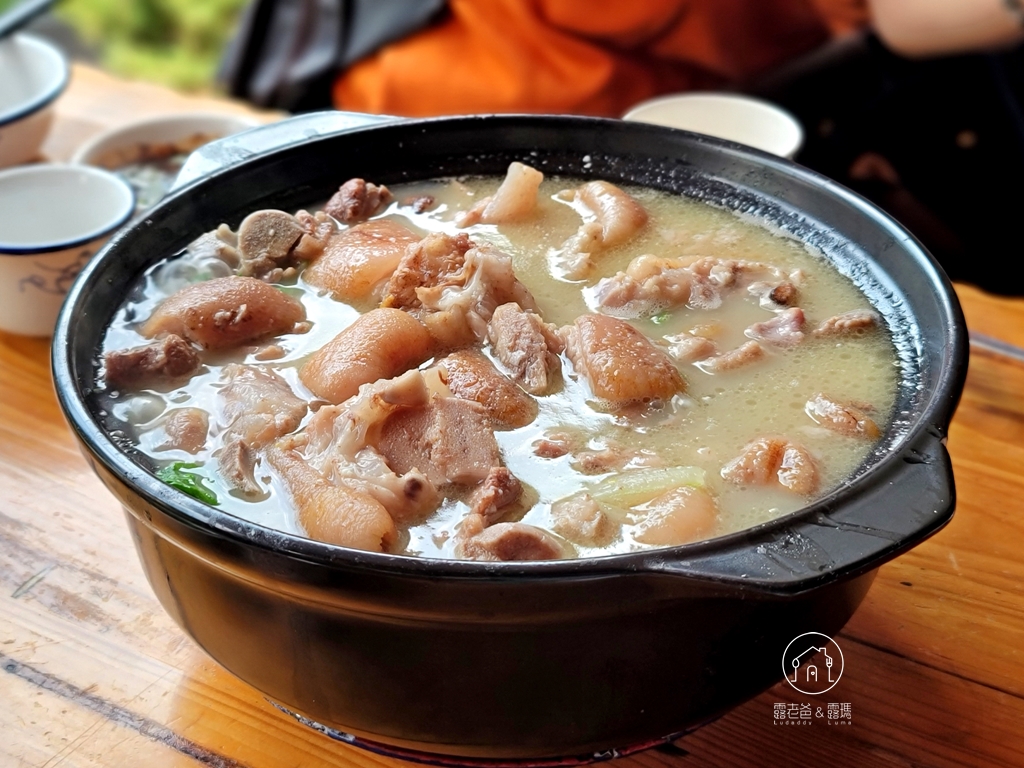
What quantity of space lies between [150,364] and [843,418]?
3.32ft

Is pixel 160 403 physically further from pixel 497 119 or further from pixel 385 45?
pixel 385 45

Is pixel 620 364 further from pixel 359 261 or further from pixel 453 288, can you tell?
pixel 359 261

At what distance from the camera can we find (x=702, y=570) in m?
1.02

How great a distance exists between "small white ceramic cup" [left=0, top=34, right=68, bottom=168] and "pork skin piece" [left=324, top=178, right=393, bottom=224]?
135 cm

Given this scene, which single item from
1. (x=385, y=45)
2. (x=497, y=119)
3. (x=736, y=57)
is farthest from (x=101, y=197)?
(x=736, y=57)

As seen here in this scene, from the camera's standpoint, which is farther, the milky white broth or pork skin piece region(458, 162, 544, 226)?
pork skin piece region(458, 162, 544, 226)

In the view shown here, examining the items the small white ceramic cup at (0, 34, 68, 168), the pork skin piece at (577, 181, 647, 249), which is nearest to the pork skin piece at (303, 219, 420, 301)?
the pork skin piece at (577, 181, 647, 249)

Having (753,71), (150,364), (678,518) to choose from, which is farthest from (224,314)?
(753,71)

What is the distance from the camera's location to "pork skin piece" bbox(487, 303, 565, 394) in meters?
1.55

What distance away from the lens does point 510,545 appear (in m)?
1.22

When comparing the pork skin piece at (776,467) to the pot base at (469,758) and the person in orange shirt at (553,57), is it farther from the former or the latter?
the person in orange shirt at (553,57)

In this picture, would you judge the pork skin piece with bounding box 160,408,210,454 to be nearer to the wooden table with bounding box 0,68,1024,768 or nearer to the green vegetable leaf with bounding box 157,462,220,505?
the green vegetable leaf with bounding box 157,462,220,505

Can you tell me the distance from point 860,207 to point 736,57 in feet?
7.06

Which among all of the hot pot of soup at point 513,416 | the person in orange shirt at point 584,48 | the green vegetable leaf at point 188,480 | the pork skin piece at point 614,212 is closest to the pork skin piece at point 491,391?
the hot pot of soup at point 513,416
